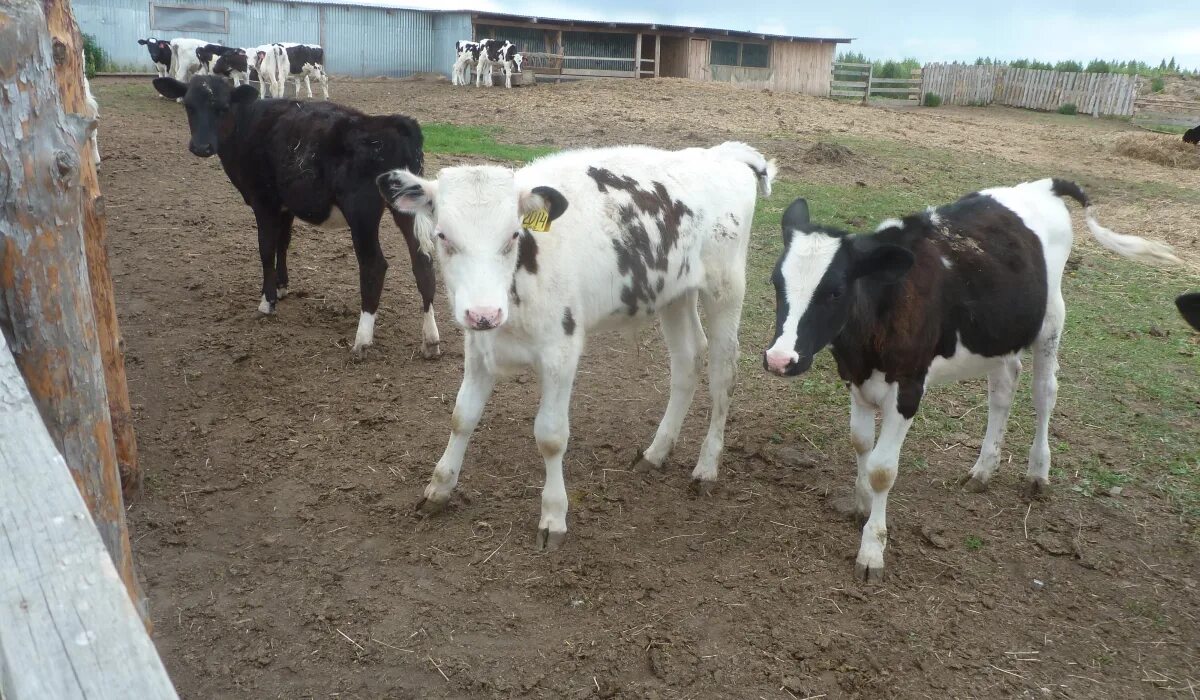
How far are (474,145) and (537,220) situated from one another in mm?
12266

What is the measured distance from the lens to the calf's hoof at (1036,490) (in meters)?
5.43

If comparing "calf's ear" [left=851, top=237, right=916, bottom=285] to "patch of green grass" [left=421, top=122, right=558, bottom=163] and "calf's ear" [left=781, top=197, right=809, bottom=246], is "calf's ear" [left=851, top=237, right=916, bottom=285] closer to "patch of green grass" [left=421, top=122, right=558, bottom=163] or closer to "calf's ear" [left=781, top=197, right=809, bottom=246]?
"calf's ear" [left=781, top=197, right=809, bottom=246]

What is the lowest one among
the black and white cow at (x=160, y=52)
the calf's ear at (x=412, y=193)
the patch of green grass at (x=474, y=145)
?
the patch of green grass at (x=474, y=145)

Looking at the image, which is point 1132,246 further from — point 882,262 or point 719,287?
point 719,287

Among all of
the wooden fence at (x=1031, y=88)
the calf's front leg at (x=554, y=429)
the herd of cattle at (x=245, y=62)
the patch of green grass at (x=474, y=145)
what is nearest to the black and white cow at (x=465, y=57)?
the herd of cattle at (x=245, y=62)

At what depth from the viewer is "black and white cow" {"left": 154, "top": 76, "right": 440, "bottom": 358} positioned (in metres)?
7.20

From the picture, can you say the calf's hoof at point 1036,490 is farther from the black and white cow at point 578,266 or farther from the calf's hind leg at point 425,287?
the calf's hind leg at point 425,287

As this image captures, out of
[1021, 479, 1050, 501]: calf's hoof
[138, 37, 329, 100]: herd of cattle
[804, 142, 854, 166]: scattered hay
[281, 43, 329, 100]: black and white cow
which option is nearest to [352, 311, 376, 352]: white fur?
[1021, 479, 1050, 501]: calf's hoof

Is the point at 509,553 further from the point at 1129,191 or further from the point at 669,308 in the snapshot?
the point at 1129,191

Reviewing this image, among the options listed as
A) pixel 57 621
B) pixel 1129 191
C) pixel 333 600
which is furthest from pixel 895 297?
pixel 1129 191

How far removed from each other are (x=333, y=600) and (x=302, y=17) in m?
35.5

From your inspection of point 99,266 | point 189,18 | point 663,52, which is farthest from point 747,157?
point 663,52

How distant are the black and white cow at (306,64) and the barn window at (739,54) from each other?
18.5 meters

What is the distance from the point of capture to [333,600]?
4.25 meters
